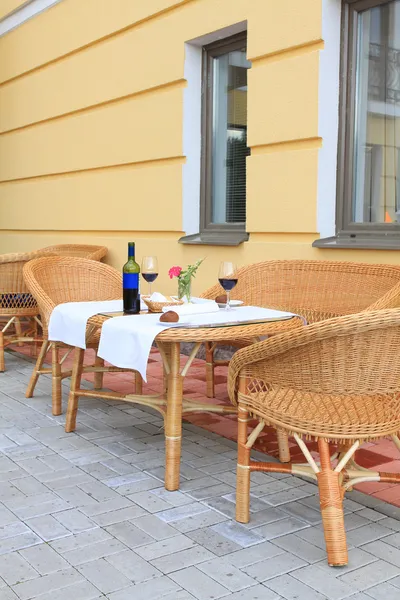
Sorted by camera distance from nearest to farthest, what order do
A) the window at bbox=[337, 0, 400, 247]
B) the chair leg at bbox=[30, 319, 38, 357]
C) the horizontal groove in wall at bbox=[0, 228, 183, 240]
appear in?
1. the window at bbox=[337, 0, 400, 247]
2. the chair leg at bbox=[30, 319, 38, 357]
3. the horizontal groove in wall at bbox=[0, 228, 183, 240]

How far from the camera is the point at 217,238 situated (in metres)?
5.84

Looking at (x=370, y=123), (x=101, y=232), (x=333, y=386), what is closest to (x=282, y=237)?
(x=370, y=123)

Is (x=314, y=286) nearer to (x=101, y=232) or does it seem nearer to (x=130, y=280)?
(x=130, y=280)

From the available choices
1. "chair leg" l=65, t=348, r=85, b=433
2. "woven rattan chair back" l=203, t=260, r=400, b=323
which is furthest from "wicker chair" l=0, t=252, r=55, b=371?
"woven rattan chair back" l=203, t=260, r=400, b=323

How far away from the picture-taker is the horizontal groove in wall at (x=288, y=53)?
474cm

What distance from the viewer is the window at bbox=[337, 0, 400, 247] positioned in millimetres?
4582

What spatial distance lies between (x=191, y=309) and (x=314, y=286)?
3.95 feet

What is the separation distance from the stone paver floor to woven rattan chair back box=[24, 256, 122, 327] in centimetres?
108

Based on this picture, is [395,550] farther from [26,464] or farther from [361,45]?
[361,45]

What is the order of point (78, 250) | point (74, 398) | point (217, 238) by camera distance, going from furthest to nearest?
point (78, 250), point (217, 238), point (74, 398)

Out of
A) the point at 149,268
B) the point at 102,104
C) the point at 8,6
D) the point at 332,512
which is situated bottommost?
the point at 332,512

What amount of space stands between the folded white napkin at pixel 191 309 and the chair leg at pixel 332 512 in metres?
0.98

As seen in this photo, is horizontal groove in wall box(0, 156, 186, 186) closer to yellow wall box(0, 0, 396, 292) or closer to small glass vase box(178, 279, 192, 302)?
yellow wall box(0, 0, 396, 292)

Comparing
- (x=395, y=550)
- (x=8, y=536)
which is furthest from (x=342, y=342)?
(x=8, y=536)
